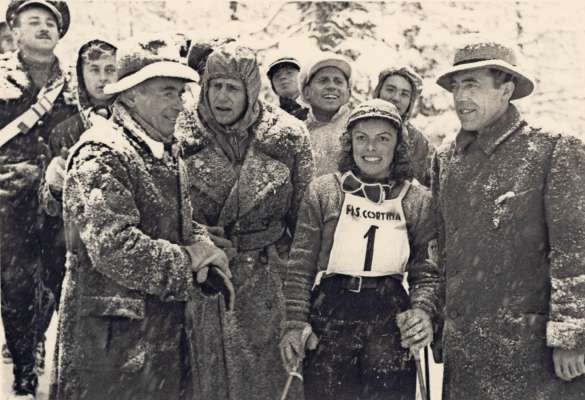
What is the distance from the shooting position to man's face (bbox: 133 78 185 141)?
129 inches

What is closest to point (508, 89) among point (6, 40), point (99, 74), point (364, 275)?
point (364, 275)

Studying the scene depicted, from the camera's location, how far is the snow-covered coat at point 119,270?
119 inches

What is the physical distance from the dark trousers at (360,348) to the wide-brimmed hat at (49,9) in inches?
122

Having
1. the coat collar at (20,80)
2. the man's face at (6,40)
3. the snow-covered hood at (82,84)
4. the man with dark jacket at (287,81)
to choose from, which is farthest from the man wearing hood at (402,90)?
the man's face at (6,40)

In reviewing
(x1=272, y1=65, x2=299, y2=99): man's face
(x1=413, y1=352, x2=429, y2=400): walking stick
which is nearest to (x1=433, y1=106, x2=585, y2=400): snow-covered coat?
(x1=413, y1=352, x2=429, y2=400): walking stick

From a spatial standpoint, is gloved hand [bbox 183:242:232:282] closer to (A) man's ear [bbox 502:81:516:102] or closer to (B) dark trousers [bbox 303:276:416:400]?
(B) dark trousers [bbox 303:276:416:400]

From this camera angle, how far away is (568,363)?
3260 mm

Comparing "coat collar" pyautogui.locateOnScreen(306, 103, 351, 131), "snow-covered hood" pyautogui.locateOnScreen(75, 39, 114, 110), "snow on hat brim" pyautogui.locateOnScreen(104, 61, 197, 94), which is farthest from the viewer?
"coat collar" pyautogui.locateOnScreen(306, 103, 351, 131)

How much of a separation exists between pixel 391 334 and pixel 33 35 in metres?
3.40

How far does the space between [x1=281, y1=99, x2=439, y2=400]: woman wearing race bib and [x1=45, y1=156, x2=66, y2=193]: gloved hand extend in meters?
1.74

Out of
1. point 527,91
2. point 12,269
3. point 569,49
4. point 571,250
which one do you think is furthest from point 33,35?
point 569,49

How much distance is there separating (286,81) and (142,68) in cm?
327

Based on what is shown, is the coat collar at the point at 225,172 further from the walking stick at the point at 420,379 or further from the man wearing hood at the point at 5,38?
the man wearing hood at the point at 5,38

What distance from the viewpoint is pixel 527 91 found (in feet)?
12.1
